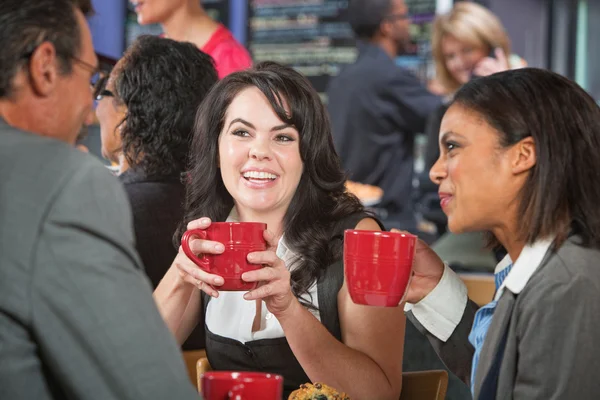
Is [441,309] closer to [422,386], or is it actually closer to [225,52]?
[422,386]

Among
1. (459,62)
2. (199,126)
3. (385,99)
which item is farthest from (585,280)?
(385,99)

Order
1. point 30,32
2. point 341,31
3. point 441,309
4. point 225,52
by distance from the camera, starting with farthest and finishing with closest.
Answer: point 341,31 < point 225,52 < point 441,309 < point 30,32

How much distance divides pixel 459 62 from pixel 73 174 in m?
3.57

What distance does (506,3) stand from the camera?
253 inches

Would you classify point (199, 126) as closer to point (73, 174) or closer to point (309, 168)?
point (309, 168)

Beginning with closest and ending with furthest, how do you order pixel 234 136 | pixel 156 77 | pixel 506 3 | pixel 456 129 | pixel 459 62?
pixel 456 129 < pixel 234 136 < pixel 156 77 < pixel 459 62 < pixel 506 3

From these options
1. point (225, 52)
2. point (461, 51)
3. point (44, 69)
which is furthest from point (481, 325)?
point (461, 51)

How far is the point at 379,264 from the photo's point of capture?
4.83 ft

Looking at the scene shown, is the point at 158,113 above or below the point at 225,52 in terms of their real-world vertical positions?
below

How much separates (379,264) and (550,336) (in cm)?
30

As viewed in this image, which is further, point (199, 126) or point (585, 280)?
point (199, 126)

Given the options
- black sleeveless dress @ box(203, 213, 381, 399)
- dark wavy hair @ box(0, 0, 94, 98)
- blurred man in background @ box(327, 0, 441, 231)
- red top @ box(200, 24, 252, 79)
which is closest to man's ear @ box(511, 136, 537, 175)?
black sleeveless dress @ box(203, 213, 381, 399)

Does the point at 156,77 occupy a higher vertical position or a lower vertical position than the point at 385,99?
higher

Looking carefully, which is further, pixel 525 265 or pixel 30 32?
pixel 525 265
